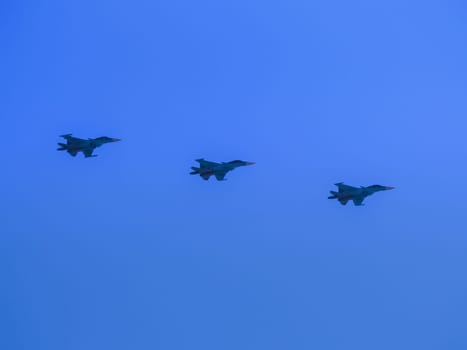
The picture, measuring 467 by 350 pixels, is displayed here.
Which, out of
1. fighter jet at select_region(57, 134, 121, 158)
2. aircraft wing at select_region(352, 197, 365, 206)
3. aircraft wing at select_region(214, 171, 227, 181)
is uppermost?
fighter jet at select_region(57, 134, 121, 158)

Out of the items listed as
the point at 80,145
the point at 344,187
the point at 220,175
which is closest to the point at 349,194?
the point at 344,187

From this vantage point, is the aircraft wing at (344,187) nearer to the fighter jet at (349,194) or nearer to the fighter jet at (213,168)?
the fighter jet at (349,194)

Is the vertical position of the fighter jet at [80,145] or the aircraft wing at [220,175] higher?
the fighter jet at [80,145]

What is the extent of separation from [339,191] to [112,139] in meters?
24.5

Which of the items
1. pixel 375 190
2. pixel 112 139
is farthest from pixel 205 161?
pixel 375 190

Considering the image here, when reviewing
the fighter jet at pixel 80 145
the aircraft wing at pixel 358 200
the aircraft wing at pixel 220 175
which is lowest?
the aircraft wing at pixel 358 200

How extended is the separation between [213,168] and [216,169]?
368mm

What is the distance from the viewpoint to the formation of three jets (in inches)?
2773

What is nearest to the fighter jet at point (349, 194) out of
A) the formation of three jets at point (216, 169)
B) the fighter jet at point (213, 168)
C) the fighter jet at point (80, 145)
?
the formation of three jets at point (216, 169)

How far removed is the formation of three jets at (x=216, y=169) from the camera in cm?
7044

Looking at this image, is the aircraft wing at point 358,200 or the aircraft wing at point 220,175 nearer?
the aircraft wing at point 358,200

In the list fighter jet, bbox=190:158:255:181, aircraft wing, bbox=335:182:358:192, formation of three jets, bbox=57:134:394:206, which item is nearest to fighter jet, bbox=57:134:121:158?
formation of three jets, bbox=57:134:394:206

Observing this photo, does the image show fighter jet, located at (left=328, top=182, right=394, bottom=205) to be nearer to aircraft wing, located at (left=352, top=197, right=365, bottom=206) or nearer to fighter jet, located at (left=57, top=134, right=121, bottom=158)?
aircraft wing, located at (left=352, top=197, right=365, bottom=206)

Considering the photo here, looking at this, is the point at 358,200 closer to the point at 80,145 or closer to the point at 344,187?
the point at 344,187
